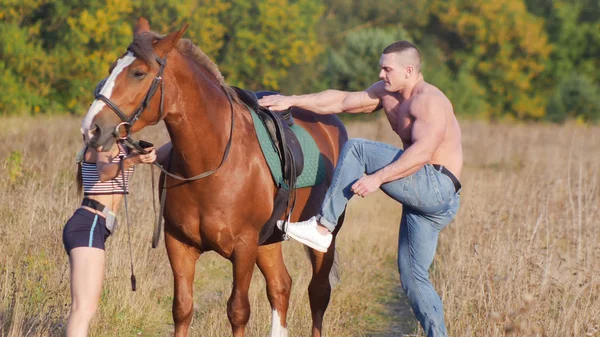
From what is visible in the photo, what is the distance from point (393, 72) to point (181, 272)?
191 centimetres

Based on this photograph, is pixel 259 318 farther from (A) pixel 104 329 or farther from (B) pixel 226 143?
(B) pixel 226 143

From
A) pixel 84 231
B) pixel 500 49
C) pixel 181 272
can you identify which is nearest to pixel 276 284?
pixel 181 272

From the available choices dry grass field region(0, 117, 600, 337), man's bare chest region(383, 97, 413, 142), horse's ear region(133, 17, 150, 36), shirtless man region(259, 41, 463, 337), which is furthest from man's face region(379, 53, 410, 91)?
horse's ear region(133, 17, 150, 36)

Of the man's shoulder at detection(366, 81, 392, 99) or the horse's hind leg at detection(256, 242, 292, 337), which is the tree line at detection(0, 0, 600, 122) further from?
the man's shoulder at detection(366, 81, 392, 99)

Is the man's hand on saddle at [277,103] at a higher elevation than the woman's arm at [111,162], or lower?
higher

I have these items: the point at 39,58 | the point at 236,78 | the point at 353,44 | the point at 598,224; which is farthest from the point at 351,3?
the point at 598,224

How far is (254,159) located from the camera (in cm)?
529

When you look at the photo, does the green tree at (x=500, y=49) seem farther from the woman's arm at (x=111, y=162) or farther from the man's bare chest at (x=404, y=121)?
the woman's arm at (x=111, y=162)

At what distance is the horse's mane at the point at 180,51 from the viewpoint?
14.4ft

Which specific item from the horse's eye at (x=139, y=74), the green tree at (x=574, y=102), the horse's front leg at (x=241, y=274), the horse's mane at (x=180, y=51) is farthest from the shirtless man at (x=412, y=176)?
the green tree at (x=574, y=102)

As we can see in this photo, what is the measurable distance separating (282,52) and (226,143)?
101 feet

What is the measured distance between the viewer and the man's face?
16.8 ft

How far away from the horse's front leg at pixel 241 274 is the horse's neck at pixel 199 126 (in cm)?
57

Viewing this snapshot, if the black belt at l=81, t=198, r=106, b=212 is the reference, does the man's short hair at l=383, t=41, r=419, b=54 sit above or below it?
above
